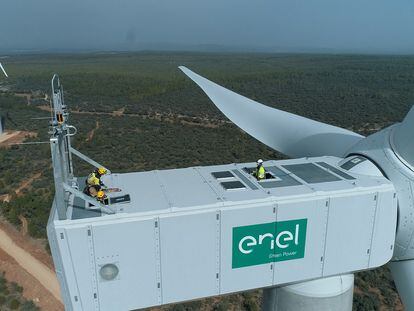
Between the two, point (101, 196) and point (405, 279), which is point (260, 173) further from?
point (405, 279)

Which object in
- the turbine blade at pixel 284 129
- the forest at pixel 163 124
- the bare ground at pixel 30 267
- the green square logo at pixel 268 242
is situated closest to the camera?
the green square logo at pixel 268 242

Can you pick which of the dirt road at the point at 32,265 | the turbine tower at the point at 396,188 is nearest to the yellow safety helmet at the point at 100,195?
the turbine tower at the point at 396,188

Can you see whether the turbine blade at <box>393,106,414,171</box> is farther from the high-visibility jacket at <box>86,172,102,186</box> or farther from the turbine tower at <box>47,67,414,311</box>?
the high-visibility jacket at <box>86,172,102,186</box>

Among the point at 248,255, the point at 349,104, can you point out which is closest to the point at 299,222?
the point at 248,255

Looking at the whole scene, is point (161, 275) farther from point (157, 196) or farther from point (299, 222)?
point (299, 222)

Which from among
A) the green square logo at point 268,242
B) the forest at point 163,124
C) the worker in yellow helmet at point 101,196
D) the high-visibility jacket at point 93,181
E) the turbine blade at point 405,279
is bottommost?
the forest at point 163,124

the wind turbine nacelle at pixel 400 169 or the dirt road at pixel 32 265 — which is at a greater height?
the wind turbine nacelle at pixel 400 169

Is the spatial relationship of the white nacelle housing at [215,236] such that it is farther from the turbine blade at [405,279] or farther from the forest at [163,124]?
the forest at [163,124]

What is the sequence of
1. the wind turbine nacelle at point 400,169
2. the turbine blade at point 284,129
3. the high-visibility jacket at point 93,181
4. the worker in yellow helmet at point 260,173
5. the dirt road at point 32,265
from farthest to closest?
the dirt road at point 32,265 < the turbine blade at point 284,129 < the worker in yellow helmet at point 260,173 < the wind turbine nacelle at point 400,169 < the high-visibility jacket at point 93,181
